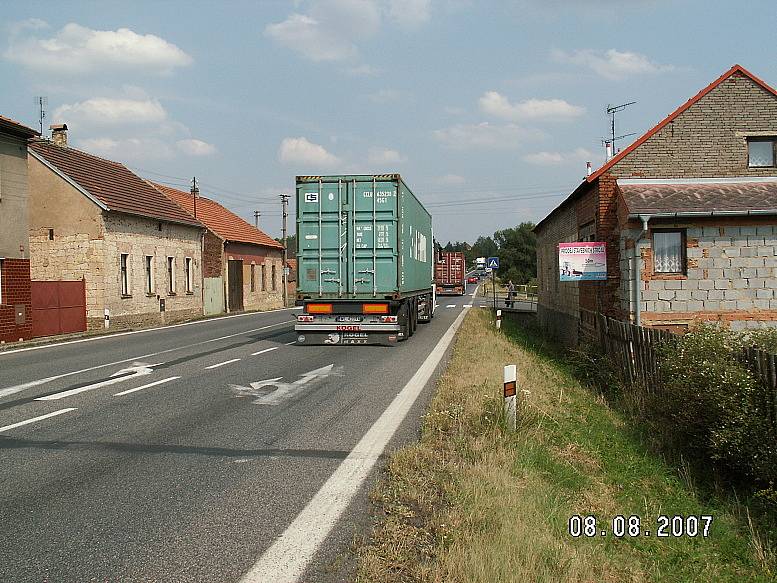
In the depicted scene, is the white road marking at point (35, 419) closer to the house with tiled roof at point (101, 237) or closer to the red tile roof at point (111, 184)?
the house with tiled roof at point (101, 237)

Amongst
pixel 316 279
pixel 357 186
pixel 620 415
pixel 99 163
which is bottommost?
pixel 620 415

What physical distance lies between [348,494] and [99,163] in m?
31.5

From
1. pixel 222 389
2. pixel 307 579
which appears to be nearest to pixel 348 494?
pixel 307 579

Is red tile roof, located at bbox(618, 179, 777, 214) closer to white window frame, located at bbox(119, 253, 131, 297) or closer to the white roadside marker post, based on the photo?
the white roadside marker post

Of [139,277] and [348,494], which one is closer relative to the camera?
[348,494]

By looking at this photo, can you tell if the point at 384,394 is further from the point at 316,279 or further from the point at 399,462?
the point at 316,279

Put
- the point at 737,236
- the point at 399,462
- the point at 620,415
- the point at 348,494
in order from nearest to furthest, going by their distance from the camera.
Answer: the point at 348,494 < the point at 399,462 < the point at 620,415 < the point at 737,236

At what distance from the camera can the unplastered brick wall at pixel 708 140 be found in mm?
15938

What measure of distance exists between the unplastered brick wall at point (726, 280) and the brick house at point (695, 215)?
20mm

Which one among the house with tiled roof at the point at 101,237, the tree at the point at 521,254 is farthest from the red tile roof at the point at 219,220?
the tree at the point at 521,254

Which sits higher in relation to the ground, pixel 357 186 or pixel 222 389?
pixel 357 186

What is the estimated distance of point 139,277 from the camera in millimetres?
30375

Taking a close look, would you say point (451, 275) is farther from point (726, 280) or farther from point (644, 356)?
point (644, 356)

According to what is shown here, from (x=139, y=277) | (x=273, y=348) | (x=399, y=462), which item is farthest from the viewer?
(x=139, y=277)
